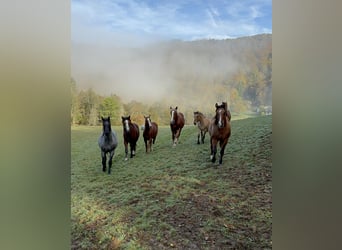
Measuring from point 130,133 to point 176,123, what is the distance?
10.4 inches

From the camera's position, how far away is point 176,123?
75.0 inches

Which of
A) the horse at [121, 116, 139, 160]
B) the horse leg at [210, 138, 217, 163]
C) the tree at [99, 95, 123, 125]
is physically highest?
the tree at [99, 95, 123, 125]

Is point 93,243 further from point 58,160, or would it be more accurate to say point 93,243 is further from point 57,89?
point 57,89

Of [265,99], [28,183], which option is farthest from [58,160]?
[265,99]

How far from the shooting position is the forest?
72.4 inches

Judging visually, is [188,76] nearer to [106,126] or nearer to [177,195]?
[106,126]

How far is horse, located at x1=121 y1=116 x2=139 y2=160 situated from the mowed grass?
0.13 ft

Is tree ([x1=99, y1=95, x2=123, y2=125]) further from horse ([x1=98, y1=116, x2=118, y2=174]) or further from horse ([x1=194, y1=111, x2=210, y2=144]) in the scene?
horse ([x1=194, y1=111, x2=210, y2=144])

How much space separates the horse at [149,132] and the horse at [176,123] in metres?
0.10

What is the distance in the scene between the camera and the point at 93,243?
1.80 metres

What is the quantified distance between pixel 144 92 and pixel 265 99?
0.66 metres

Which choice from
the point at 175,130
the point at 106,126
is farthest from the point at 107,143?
the point at 175,130

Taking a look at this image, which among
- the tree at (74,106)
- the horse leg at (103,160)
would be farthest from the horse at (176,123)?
the tree at (74,106)

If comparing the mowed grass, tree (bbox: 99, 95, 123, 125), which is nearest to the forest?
tree (bbox: 99, 95, 123, 125)
